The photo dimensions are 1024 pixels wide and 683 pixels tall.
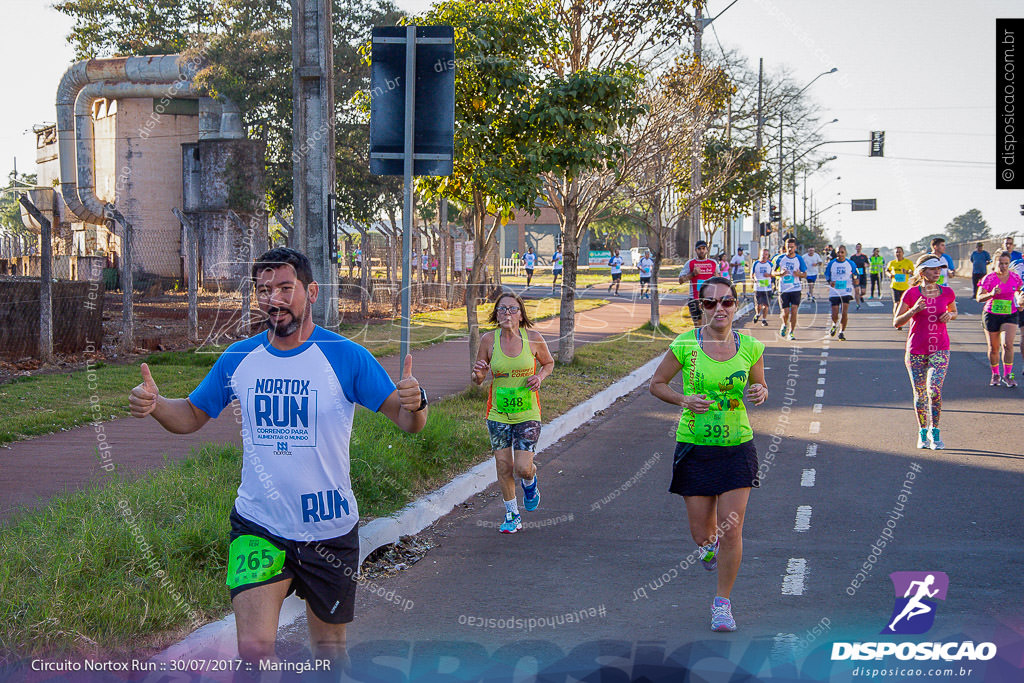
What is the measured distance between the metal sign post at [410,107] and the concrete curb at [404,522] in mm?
1301

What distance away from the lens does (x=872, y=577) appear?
19.8ft

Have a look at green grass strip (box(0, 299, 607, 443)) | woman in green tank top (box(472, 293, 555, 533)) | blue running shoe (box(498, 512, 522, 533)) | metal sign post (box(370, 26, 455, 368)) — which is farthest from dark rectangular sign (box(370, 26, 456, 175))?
green grass strip (box(0, 299, 607, 443))

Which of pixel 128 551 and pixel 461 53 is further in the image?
pixel 461 53

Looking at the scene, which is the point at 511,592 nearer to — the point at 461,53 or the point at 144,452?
the point at 144,452

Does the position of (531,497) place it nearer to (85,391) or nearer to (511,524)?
(511,524)

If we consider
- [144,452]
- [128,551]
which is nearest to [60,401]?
[144,452]

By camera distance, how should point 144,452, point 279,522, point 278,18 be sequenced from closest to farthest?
1. point 279,522
2. point 144,452
3. point 278,18

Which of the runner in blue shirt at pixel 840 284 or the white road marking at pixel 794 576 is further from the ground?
the runner in blue shirt at pixel 840 284

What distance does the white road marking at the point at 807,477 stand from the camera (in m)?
8.75

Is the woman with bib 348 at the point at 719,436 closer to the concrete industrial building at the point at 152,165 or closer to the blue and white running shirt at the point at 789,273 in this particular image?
the blue and white running shirt at the point at 789,273

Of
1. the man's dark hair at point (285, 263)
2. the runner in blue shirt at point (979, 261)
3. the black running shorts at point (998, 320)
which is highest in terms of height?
the runner in blue shirt at point (979, 261)

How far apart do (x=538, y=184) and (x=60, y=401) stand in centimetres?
605

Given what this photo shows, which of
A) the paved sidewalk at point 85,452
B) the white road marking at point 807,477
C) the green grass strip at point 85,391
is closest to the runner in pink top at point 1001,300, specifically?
the white road marking at point 807,477

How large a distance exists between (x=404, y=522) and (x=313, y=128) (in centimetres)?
421
